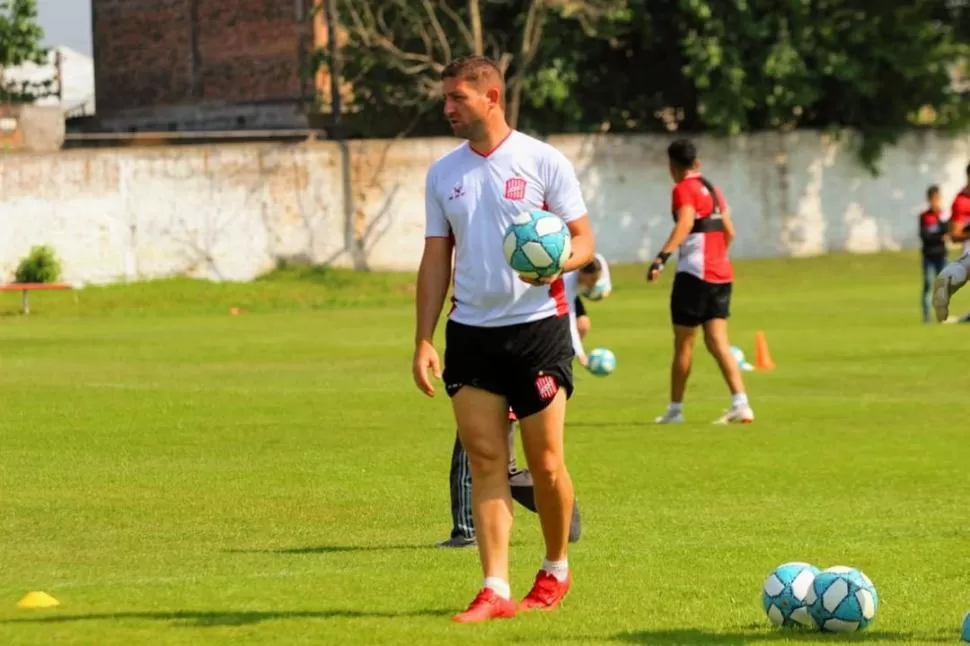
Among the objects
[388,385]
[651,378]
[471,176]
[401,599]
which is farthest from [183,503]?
[651,378]

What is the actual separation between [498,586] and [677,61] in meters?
40.2

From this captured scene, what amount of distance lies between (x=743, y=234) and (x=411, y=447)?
32.4 meters

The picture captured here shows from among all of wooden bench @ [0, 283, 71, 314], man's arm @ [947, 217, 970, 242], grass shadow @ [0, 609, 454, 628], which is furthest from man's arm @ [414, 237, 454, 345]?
wooden bench @ [0, 283, 71, 314]

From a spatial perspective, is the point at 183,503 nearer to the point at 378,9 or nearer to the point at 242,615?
the point at 242,615

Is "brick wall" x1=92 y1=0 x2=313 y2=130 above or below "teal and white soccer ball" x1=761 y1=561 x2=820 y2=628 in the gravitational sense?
above

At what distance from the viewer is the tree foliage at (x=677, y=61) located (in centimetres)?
4431

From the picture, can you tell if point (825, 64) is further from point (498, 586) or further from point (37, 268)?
point (498, 586)

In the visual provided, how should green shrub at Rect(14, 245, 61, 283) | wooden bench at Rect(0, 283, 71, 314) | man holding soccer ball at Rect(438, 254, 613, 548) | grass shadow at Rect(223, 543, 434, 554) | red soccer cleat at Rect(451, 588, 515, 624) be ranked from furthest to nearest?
1. green shrub at Rect(14, 245, 61, 283)
2. wooden bench at Rect(0, 283, 71, 314)
3. grass shadow at Rect(223, 543, 434, 554)
4. man holding soccer ball at Rect(438, 254, 613, 548)
5. red soccer cleat at Rect(451, 588, 515, 624)

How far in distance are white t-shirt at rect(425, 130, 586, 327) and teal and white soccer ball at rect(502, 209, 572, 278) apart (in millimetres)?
176

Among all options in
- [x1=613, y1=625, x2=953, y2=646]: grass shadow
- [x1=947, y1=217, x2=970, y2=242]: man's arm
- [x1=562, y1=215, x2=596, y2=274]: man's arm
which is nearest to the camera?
[x1=613, y1=625, x2=953, y2=646]: grass shadow

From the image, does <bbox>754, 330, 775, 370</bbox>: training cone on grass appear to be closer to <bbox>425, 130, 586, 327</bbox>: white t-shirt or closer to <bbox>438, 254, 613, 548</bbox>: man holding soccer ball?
<bbox>438, 254, 613, 548</bbox>: man holding soccer ball

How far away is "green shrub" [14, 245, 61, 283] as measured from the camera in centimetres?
3744

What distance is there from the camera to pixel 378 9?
44.8 m

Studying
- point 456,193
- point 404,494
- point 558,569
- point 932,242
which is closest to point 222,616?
point 558,569
